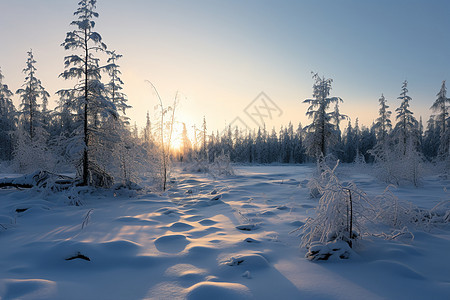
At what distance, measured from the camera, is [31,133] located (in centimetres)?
2070

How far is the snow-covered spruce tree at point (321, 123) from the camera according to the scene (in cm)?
2092

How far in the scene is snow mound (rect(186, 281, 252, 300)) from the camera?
2465 mm

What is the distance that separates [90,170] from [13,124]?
120ft

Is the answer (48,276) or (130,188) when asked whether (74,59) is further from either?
(48,276)

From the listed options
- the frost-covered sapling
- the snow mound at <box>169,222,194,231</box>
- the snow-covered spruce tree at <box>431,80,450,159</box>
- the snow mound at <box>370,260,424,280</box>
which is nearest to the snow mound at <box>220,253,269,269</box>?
the frost-covered sapling

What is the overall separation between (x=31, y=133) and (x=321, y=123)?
89.0 ft

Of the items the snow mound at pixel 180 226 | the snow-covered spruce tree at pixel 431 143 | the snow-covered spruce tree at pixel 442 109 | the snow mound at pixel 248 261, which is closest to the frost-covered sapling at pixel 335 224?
the snow mound at pixel 248 261

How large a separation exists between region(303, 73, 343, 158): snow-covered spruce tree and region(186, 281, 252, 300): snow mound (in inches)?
791

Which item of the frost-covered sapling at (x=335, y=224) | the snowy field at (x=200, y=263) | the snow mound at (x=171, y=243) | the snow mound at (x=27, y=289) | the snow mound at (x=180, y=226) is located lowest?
the snow mound at (x=180, y=226)

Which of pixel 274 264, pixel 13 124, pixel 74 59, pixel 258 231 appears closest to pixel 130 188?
pixel 74 59

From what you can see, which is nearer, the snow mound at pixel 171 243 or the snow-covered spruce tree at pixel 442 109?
the snow mound at pixel 171 243

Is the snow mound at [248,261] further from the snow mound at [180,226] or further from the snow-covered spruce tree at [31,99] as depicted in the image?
the snow-covered spruce tree at [31,99]

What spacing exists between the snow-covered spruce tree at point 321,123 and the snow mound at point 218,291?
65.9ft

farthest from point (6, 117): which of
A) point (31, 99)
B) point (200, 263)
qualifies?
point (200, 263)
